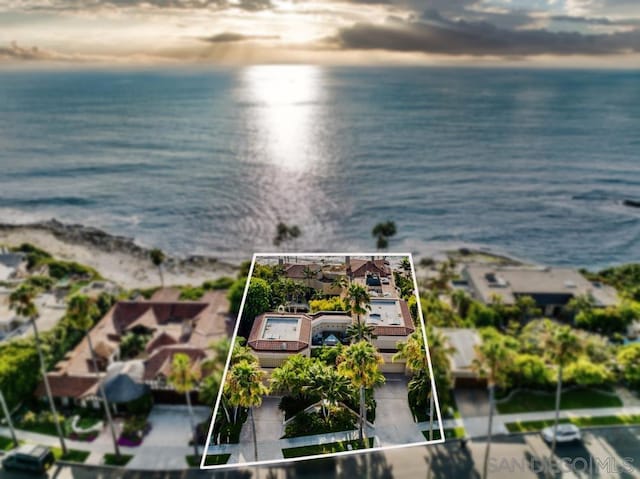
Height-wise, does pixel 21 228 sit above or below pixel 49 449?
Answer: below

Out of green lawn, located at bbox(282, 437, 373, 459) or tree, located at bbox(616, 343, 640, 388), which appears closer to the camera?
green lawn, located at bbox(282, 437, 373, 459)

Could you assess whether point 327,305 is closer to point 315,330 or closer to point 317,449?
point 315,330

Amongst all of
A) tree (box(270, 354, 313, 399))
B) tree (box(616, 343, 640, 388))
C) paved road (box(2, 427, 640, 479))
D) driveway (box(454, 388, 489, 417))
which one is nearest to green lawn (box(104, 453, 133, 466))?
paved road (box(2, 427, 640, 479))

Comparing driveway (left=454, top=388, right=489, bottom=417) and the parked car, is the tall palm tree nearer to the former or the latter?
driveway (left=454, top=388, right=489, bottom=417)

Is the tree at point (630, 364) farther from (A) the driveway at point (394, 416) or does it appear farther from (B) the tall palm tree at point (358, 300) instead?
(A) the driveway at point (394, 416)

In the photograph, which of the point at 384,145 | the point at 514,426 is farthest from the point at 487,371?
the point at 384,145

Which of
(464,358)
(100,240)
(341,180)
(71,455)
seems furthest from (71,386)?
(341,180)

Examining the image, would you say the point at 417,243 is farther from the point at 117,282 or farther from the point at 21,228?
the point at 21,228
